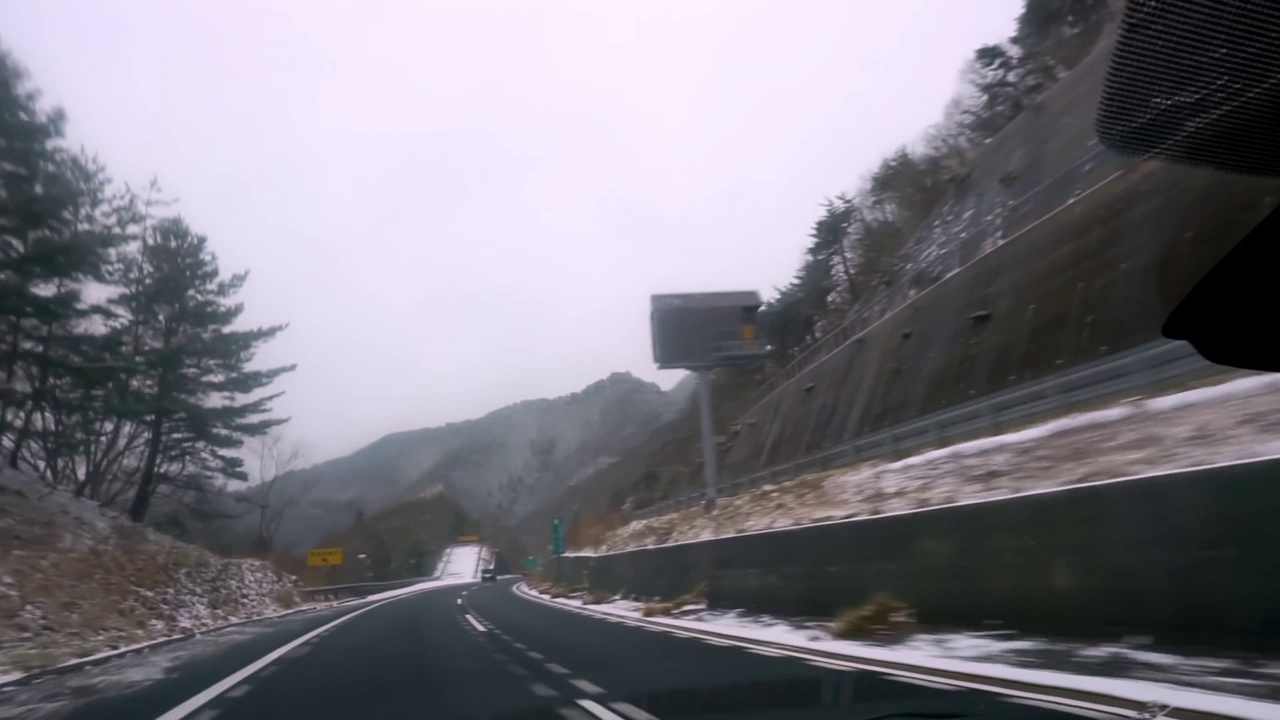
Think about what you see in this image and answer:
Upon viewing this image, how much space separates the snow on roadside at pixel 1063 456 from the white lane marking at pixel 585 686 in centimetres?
628

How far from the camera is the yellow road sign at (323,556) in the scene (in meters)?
58.5

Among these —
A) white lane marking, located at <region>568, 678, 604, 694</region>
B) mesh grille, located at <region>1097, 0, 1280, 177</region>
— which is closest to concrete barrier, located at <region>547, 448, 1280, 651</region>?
mesh grille, located at <region>1097, 0, 1280, 177</region>

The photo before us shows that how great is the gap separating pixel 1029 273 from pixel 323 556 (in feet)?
128

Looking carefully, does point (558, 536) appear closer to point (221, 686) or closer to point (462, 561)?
point (221, 686)

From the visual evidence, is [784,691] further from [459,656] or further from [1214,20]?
[459,656]

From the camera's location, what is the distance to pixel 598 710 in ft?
33.0

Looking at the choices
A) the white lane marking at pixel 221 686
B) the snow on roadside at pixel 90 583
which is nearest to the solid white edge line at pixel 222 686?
the white lane marking at pixel 221 686

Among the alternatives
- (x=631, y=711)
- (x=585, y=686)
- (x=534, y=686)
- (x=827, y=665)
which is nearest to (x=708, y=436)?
(x=827, y=665)

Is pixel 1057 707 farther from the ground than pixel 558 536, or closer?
closer

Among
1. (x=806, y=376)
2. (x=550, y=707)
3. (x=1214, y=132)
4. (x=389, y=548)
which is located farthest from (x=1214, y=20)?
(x=389, y=548)

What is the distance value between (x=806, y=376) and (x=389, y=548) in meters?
51.9

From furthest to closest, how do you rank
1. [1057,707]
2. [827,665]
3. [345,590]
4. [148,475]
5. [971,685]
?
[345,590]
[148,475]
[827,665]
[971,685]
[1057,707]

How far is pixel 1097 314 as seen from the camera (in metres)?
30.7

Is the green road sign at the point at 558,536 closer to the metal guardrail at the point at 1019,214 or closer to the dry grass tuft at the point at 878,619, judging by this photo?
the metal guardrail at the point at 1019,214
